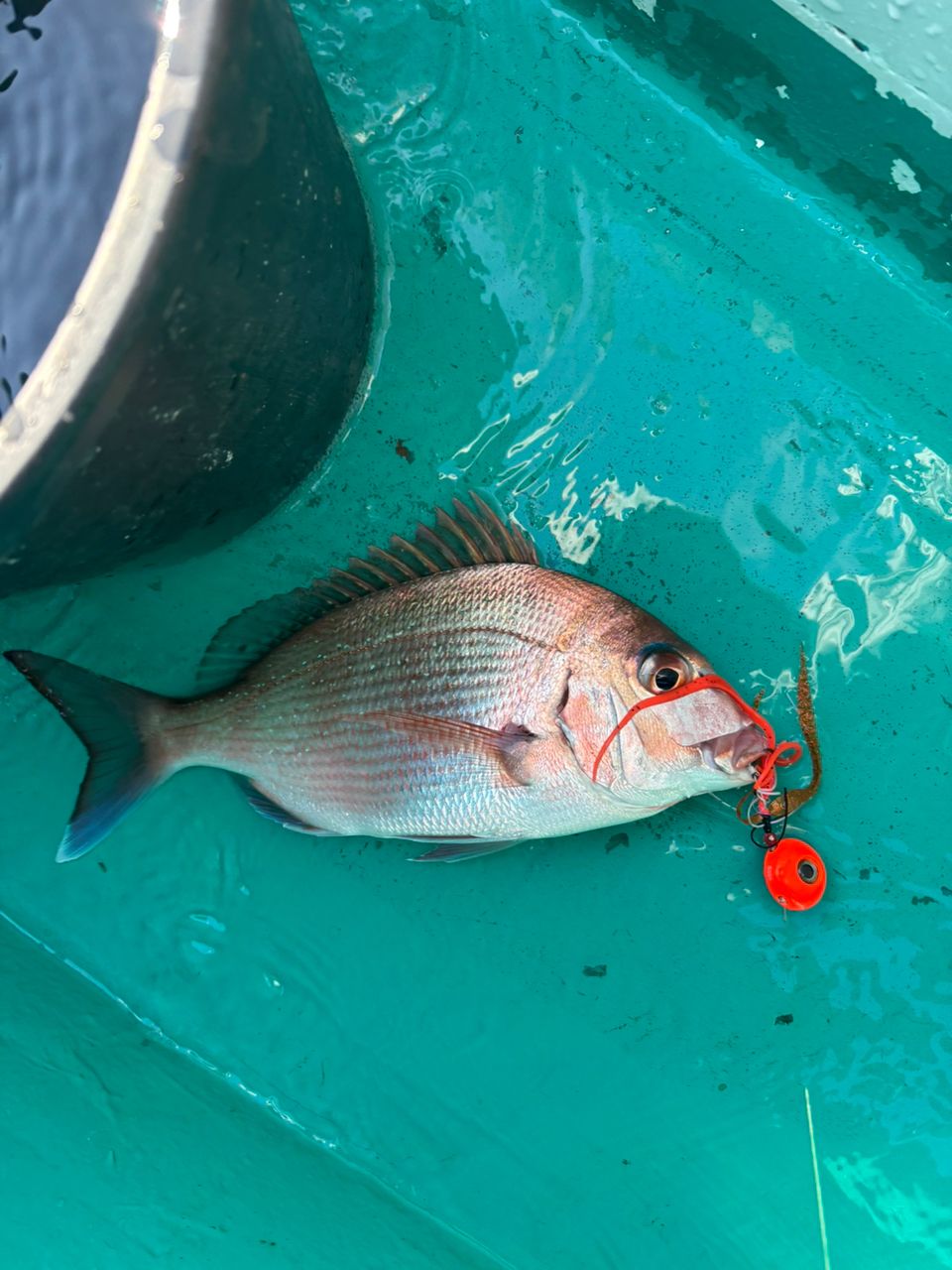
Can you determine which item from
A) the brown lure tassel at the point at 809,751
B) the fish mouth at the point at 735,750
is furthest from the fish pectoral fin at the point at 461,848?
the brown lure tassel at the point at 809,751

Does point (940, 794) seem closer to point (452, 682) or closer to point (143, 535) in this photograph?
point (452, 682)

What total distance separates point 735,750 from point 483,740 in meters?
0.42

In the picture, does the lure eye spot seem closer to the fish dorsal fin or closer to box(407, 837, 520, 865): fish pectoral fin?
box(407, 837, 520, 865): fish pectoral fin

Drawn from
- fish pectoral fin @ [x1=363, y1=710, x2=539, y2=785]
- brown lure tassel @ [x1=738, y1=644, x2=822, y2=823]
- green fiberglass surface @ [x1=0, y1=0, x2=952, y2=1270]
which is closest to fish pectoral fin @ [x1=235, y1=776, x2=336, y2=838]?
green fiberglass surface @ [x1=0, y1=0, x2=952, y2=1270]

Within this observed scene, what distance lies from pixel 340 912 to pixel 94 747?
0.62 meters

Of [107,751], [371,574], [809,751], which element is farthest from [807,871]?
[107,751]

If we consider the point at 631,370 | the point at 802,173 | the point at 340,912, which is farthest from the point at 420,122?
the point at 340,912

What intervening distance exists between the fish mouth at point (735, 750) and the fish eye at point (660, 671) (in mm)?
113

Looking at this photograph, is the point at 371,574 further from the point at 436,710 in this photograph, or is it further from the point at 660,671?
the point at 660,671

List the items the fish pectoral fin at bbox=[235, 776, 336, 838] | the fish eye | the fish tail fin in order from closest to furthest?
the fish eye, the fish tail fin, the fish pectoral fin at bbox=[235, 776, 336, 838]

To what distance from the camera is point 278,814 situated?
1.80 m

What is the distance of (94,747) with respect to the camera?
1.70 meters

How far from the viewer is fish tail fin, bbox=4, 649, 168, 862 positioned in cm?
169

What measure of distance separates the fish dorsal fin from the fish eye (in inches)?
11.7
